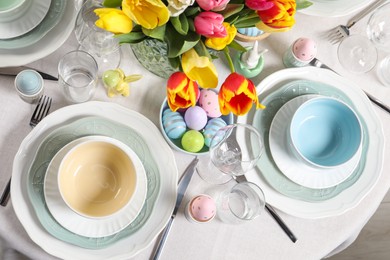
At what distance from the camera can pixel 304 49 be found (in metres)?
0.98

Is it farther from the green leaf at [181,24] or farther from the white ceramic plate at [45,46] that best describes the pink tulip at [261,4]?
the white ceramic plate at [45,46]

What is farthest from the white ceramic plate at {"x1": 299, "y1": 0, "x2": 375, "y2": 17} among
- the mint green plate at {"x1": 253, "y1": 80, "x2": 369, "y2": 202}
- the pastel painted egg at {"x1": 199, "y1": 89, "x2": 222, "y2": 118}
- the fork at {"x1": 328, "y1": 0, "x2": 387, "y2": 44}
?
the pastel painted egg at {"x1": 199, "y1": 89, "x2": 222, "y2": 118}

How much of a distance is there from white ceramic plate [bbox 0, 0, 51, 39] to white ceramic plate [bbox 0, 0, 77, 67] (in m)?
0.03

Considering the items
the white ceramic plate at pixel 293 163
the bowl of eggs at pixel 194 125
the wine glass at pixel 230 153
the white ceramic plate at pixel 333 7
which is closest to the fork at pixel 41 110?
the bowl of eggs at pixel 194 125

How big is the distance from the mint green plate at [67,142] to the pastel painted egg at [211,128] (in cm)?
12

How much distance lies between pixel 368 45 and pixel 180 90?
2.08 feet

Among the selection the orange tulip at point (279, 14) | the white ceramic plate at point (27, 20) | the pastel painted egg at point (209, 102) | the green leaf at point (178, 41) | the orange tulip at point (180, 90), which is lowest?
the pastel painted egg at point (209, 102)

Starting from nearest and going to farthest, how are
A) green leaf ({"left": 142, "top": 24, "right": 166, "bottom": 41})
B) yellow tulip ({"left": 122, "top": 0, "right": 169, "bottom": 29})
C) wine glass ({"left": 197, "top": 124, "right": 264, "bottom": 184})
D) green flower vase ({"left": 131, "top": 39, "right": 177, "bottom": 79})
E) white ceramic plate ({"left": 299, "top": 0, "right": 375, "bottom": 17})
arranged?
yellow tulip ({"left": 122, "top": 0, "right": 169, "bottom": 29})
green leaf ({"left": 142, "top": 24, "right": 166, "bottom": 41})
green flower vase ({"left": 131, "top": 39, "right": 177, "bottom": 79})
wine glass ({"left": 197, "top": 124, "right": 264, "bottom": 184})
white ceramic plate ({"left": 299, "top": 0, "right": 375, "bottom": 17})

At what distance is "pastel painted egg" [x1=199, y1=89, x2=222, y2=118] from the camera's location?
0.93 metres

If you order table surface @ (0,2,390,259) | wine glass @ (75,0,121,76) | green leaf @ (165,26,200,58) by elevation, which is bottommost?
table surface @ (0,2,390,259)

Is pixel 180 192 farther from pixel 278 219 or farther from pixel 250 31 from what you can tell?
pixel 250 31

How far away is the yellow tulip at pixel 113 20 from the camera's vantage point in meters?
0.63

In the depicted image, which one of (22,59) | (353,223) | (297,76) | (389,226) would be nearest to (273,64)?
(297,76)

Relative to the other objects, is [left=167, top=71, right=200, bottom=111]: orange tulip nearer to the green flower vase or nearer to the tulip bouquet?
the tulip bouquet
